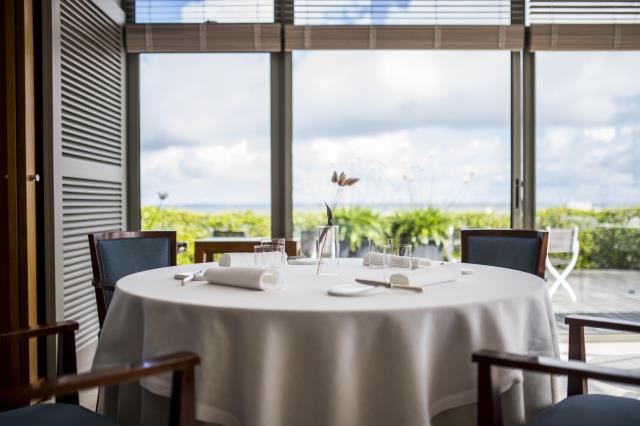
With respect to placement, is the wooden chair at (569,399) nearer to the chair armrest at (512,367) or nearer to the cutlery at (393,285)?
the chair armrest at (512,367)

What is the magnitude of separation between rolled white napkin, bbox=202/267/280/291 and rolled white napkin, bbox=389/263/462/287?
14.6 inches

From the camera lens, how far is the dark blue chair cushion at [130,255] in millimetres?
2461

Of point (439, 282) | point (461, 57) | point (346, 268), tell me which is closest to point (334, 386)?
point (439, 282)

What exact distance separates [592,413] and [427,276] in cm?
57

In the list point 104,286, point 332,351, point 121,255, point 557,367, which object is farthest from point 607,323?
point 121,255

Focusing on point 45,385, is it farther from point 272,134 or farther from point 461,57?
point 461,57

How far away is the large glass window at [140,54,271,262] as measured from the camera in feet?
13.0

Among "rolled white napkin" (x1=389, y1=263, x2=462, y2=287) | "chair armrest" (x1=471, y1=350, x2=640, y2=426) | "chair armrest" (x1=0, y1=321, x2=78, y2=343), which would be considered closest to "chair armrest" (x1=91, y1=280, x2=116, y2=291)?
"chair armrest" (x1=0, y1=321, x2=78, y2=343)

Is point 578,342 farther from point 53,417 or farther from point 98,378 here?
point 53,417

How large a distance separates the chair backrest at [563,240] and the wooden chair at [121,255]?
276 centimetres

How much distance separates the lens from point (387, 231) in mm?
4074

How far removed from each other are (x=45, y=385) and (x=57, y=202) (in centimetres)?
215

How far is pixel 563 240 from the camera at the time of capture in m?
3.92

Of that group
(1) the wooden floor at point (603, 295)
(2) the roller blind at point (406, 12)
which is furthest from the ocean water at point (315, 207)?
(2) the roller blind at point (406, 12)
